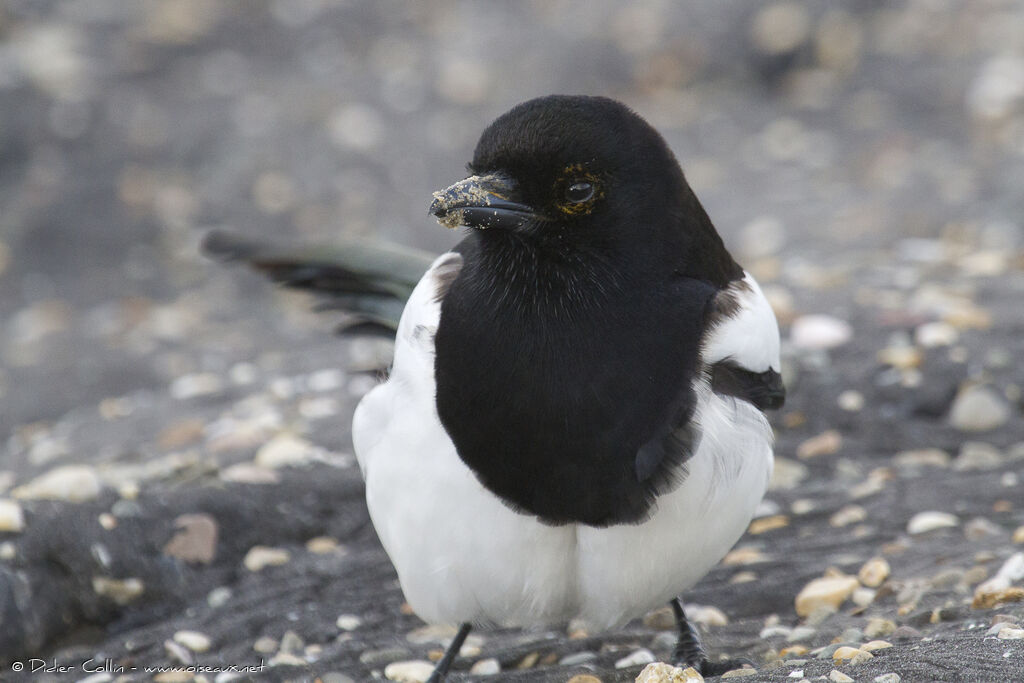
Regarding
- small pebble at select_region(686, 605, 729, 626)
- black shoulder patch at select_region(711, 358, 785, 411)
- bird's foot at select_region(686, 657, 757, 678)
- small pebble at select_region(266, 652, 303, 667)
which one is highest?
black shoulder patch at select_region(711, 358, 785, 411)

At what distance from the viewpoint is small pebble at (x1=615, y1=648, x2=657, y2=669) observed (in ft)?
8.38

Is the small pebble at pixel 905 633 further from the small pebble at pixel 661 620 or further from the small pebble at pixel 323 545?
the small pebble at pixel 323 545

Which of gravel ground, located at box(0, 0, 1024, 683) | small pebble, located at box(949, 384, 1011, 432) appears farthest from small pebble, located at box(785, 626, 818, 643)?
small pebble, located at box(949, 384, 1011, 432)

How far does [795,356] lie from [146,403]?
7.06 feet

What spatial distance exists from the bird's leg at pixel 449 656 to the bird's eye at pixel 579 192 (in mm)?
947

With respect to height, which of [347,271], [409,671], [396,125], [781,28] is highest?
[781,28]

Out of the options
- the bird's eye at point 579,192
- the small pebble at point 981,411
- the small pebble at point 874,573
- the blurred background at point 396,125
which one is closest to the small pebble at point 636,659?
the small pebble at point 874,573

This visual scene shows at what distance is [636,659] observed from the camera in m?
2.60

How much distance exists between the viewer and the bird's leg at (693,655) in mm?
2461

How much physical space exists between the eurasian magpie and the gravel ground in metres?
0.31

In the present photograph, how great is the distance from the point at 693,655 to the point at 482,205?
107cm

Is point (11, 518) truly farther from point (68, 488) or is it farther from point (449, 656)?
point (449, 656)

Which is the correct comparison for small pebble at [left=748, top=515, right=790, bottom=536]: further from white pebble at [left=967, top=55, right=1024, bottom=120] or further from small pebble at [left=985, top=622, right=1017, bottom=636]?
white pebble at [left=967, top=55, right=1024, bottom=120]

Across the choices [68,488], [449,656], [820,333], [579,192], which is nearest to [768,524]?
[820,333]
